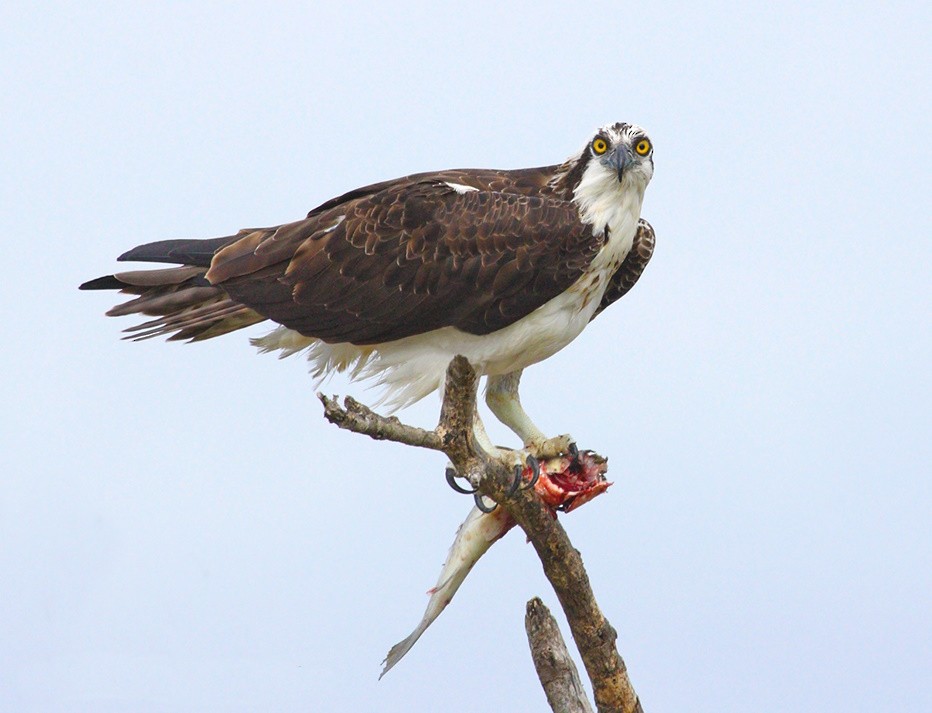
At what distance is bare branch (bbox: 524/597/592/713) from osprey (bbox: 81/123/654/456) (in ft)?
3.18

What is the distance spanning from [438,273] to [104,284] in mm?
2329

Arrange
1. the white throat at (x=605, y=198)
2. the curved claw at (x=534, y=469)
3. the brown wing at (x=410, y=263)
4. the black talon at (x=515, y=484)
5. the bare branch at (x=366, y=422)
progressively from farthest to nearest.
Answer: the white throat at (x=605, y=198)
the brown wing at (x=410, y=263)
the curved claw at (x=534, y=469)
the black talon at (x=515, y=484)
the bare branch at (x=366, y=422)

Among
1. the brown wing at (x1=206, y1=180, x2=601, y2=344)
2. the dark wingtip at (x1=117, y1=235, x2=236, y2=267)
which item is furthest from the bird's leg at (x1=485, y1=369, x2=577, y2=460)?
the dark wingtip at (x1=117, y1=235, x2=236, y2=267)

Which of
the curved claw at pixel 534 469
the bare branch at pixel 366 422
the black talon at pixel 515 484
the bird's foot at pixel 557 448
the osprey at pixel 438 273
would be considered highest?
the osprey at pixel 438 273

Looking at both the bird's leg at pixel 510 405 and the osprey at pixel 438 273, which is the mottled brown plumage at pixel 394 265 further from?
the bird's leg at pixel 510 405

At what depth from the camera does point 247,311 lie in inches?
334

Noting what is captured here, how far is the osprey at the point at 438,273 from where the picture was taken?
786 centimetres

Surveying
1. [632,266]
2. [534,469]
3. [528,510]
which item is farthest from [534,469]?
[632,266]

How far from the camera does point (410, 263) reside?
8.07 m

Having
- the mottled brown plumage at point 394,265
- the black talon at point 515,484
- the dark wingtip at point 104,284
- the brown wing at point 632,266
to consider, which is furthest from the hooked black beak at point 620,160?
the dark wingtip at point 104,284

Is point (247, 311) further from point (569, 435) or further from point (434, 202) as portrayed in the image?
point (569, 435)

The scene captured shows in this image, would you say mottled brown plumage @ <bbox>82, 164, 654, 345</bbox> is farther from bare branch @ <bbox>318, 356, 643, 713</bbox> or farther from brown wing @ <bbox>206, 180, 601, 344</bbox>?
bare branch @ <bbox>318, 356, 643, 713</bbox>

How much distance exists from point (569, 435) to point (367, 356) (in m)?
1.43

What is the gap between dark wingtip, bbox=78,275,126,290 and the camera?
8.80m
